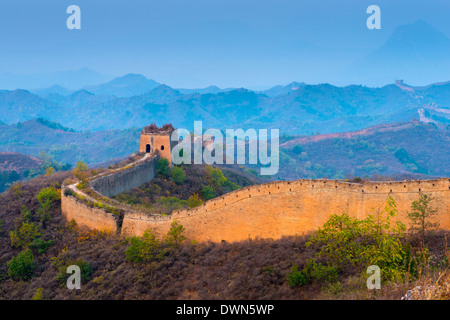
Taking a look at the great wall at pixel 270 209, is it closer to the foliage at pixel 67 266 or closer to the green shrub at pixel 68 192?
→ the green shrub at pixel 68 192

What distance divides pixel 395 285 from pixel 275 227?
31.5 ft

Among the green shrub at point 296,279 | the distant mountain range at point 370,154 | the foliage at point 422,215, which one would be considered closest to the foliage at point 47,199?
the green shrub at point 296,279

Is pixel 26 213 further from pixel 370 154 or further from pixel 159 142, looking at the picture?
pixel 370 154

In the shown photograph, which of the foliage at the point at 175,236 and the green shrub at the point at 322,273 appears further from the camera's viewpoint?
the foliage at the point at 175,236

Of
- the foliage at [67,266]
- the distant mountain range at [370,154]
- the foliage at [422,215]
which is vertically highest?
the foliage at [422,215]

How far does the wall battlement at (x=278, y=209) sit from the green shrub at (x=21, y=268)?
5.00 metres

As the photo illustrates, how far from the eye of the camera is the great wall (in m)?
20.3

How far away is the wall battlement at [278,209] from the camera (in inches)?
798

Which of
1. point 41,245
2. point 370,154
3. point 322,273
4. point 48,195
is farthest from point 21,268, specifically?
point 370,154

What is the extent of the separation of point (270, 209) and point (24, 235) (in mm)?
17773

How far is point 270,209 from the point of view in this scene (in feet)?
77.1

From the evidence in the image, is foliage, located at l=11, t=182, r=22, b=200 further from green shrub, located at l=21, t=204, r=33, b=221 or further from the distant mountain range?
the distant mountain range

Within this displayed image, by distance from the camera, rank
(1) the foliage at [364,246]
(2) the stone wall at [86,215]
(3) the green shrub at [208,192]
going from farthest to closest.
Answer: (3) the green shrub at [208,192]
(2) the stone wall at [86,215]
(1) the foliage at [364,246]
